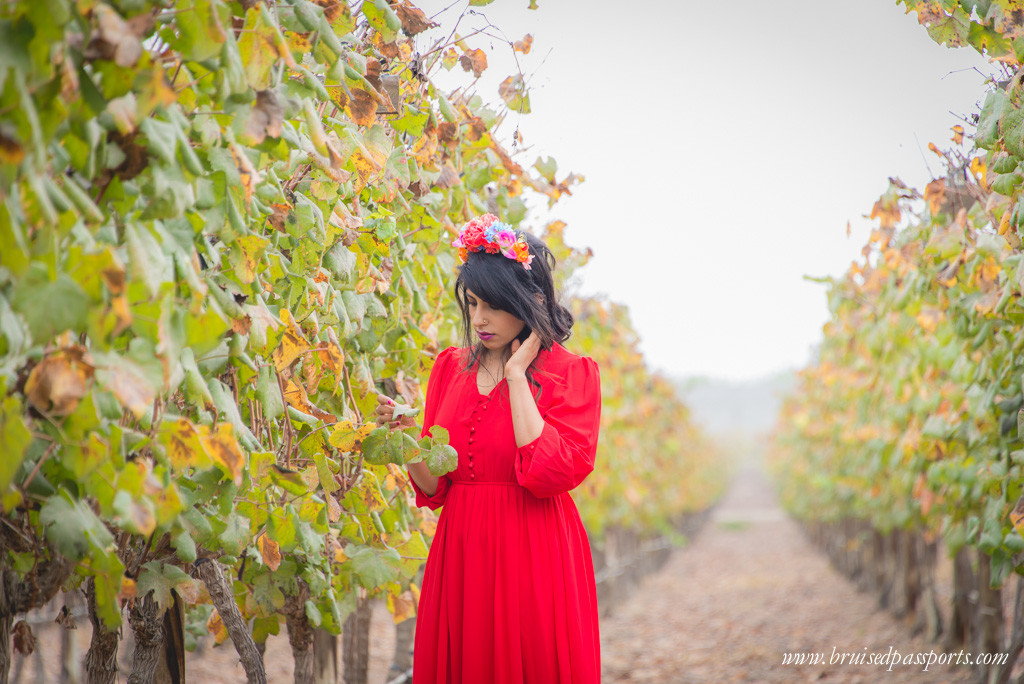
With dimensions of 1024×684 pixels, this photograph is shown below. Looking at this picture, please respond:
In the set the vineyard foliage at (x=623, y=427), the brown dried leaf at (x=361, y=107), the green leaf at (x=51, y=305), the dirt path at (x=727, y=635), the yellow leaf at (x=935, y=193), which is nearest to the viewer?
the green leaf at (x=51, y=305)

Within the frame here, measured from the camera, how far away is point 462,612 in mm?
2211

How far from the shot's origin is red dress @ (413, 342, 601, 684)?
2133 mm

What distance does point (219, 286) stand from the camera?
5.37ft

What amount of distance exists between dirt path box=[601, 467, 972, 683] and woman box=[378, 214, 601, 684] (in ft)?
16.7

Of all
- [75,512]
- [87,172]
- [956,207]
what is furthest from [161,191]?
[956,207]

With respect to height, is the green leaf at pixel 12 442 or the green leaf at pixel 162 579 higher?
the green leaf at pixel 12 442

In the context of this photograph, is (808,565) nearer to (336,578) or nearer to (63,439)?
(336,578)

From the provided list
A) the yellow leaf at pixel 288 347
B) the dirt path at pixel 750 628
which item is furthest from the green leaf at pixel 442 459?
the dirt path at pixel 750 628

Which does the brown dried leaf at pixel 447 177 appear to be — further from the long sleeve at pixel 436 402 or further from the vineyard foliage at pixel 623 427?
the vineyard foliage at pixel 623 427

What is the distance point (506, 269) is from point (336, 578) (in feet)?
3.52

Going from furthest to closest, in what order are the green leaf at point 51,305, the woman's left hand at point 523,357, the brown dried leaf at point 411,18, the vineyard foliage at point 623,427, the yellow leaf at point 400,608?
the vineyard foliage at point 623,427 → the yellow leaf at point 400,608 → the brown dried leaf at point 411,18 → the woman's left hand at point 523,357 → the green leaf at point 51,305

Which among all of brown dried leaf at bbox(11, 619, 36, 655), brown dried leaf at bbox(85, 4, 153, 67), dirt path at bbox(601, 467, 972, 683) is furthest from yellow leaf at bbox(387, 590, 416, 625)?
dirt path at bbox(601, 467, 972, 683)

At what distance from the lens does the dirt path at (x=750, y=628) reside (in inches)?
269

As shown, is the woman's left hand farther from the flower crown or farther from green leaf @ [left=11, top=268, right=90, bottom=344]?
green leaf @ [left=11, top=268, right=90, bottom=344]
